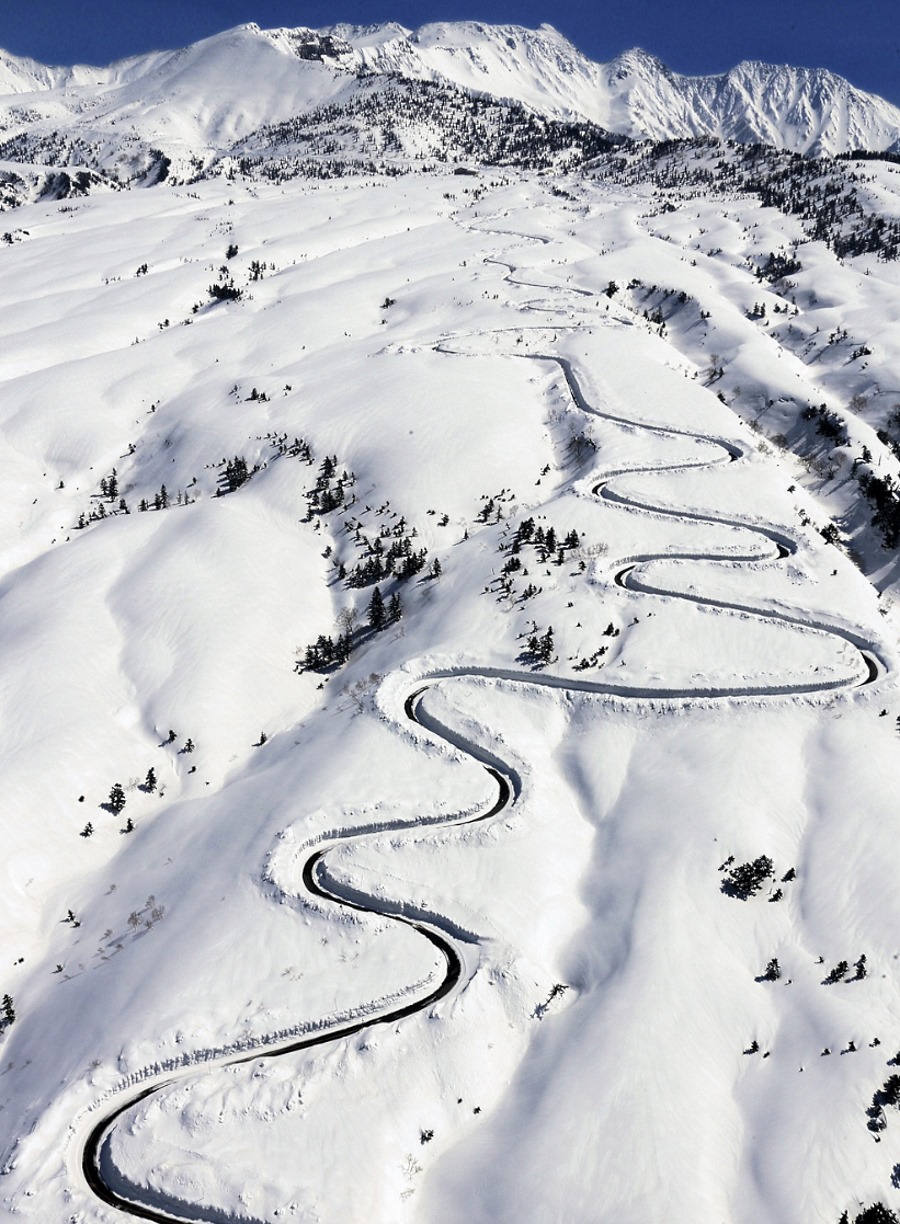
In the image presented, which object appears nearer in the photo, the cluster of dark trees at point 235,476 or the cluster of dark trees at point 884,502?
the cluster of dark trees at point 884,502

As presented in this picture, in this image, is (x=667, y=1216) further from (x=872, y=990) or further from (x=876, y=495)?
(x=876, y=495)

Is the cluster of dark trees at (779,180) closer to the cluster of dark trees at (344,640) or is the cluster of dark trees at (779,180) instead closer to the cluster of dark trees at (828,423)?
the cluster of dark trees at (828,423)

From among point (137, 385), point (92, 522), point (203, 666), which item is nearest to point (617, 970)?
point (203, 666)

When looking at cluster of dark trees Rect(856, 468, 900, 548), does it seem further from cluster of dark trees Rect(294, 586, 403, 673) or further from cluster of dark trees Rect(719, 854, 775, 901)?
cluster of dark trees Rect(294, 586, 403, 673)

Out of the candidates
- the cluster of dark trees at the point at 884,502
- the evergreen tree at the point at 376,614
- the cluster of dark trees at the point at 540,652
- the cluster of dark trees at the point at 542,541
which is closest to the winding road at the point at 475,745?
the cluster of dark trees at the point at 540,652

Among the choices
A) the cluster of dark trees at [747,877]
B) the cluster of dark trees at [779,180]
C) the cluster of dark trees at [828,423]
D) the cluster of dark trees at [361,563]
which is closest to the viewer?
the cluster of dark trees at [747,877]

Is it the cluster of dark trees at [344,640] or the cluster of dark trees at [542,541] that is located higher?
the cluster of dark trees at [542,541]
